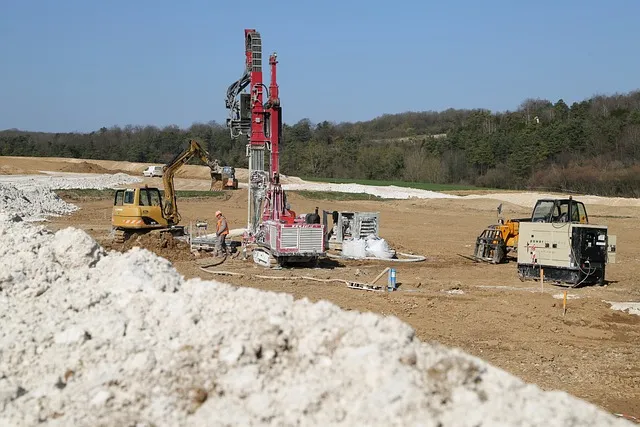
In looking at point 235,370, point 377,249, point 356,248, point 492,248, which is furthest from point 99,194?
point 235,370

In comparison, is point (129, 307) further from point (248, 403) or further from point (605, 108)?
point (605, 108)

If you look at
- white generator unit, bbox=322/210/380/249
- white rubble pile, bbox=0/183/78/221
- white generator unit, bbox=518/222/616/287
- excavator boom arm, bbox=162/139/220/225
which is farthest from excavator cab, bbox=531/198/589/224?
white rubble pile, bbox=0/183/78/221

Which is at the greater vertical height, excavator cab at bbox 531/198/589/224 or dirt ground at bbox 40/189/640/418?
excavator cab at bbox 531/198/589/224

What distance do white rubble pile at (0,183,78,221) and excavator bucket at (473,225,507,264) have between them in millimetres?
21737

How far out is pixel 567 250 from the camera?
60.6 feet

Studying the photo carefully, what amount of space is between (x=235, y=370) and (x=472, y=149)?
92726 millimetres

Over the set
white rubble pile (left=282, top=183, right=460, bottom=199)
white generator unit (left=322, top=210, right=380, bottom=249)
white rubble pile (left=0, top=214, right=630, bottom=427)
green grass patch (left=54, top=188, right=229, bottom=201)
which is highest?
white rubble pile (left=0, top=214, right=630, bottom=427)

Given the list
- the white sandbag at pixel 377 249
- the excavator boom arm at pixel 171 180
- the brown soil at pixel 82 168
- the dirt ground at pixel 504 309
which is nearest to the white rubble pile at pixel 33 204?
the dirt ground at pixel 504 309

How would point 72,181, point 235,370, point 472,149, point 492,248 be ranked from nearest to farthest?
point 235,370, point 492,248, point 72,181, point 472,149

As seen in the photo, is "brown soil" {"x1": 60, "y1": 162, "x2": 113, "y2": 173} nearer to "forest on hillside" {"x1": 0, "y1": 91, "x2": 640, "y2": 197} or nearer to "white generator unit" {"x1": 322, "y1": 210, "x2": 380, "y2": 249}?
"forest on hillside" {"x1": 0, "y1": 91, "x2": 640, "y2": 197}

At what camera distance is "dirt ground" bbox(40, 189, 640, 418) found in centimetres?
1100

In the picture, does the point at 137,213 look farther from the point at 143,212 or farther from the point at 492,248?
the point at 492,248

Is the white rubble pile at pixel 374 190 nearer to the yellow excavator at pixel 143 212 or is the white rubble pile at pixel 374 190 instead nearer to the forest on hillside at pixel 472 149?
the forest on hillside at pixel 472 149

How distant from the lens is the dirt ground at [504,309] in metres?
11.0
